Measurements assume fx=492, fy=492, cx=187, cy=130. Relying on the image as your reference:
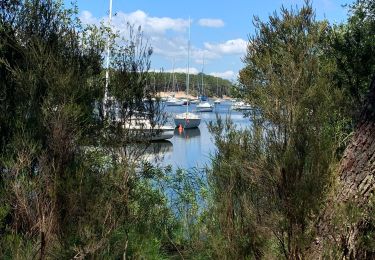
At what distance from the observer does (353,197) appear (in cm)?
376

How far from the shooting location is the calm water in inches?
248

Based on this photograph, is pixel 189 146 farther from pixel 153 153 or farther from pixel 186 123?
pixel 153 153

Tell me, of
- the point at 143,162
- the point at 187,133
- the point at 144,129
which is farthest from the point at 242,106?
the point at 187,133

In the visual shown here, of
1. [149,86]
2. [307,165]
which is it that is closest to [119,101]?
[149,86]

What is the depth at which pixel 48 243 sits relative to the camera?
4.12m

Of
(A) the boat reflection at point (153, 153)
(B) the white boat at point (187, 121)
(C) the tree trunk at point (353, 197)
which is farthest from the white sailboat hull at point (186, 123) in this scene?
(C) the tree trunk at point (353, 197)

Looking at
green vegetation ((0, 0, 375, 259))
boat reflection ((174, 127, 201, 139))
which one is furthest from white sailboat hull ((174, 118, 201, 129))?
green vegetation ((0, 0, 375, 259))

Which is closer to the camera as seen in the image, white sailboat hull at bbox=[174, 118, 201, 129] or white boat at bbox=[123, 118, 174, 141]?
white boat at bbox=[123, 118, 174, 141]

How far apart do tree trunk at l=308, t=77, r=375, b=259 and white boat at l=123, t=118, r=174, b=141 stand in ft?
9.09

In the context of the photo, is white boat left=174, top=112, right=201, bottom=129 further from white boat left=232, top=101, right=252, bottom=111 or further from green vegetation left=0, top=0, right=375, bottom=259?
green vegetation left=0, top=0, right=375, bottom=259

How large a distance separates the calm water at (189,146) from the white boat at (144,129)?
0.15m

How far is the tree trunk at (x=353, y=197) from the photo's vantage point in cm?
360

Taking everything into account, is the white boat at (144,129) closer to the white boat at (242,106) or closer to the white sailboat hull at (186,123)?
the white boat at (242,106)

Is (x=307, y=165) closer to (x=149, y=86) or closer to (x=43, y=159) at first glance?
(x=43, y=159)
